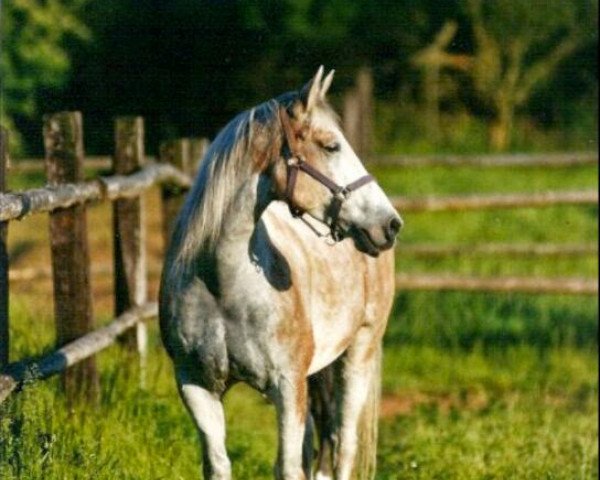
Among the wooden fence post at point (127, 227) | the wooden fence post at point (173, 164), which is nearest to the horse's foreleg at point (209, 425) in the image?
the wooden fence post at point (127, 227)

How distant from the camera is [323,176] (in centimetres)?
453

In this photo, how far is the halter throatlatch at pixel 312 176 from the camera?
4.51 meters

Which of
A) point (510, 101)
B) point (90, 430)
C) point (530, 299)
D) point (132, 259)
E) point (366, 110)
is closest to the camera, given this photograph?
point (90, 430)

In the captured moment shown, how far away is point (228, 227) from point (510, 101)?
20.8 meters

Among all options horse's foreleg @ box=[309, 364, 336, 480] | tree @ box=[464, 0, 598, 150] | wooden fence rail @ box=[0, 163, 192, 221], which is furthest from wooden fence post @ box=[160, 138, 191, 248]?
tree @ box=[464, 0, 598, 150]

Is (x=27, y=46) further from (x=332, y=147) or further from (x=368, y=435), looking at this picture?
(x=332, y=147)

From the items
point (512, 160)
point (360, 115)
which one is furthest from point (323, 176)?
point (360, 115)

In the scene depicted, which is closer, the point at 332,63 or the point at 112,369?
the point at 112,369

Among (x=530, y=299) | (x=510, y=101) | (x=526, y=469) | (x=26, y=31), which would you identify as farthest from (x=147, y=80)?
(x=526, y=469)

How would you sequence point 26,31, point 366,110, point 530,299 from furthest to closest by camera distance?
point 26,31 → point 366,110 → point 530,299

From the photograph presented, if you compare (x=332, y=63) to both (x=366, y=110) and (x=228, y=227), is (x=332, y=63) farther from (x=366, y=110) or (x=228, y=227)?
(x=228, y=227)

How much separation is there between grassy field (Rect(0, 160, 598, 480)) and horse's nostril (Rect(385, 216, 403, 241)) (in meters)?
1.24

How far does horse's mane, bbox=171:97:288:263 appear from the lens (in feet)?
15.1

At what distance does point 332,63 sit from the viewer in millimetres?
Answer: 20828
